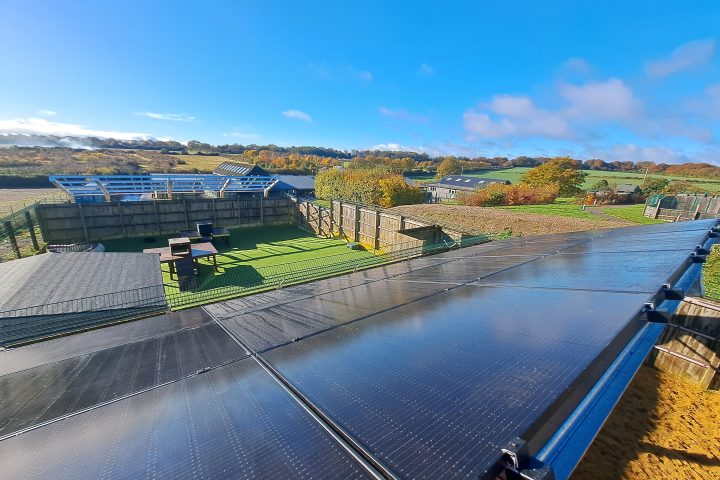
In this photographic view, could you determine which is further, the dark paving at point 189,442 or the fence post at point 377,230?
the fence post at point 377,230

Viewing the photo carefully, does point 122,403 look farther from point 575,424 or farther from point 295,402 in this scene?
point 575,424

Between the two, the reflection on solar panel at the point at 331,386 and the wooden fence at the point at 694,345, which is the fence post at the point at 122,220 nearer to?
the reflection on solar panel at the point at 331,386

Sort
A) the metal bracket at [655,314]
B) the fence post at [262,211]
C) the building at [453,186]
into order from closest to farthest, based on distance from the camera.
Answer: the metal bracket at [655,314] < the fence post at [262,211] < the building at [453,186]

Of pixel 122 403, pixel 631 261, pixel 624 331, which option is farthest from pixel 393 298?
pixel 631 261

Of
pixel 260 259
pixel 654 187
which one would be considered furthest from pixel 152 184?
pixel 654 187

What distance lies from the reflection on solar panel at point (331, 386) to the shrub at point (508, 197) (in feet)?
75.1

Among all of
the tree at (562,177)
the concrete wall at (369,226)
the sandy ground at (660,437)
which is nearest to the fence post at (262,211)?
the concrete wall at (369,226)

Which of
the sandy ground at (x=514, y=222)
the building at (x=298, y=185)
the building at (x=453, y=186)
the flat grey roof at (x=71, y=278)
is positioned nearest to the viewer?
the flat grey roof at (x=71, y=278)

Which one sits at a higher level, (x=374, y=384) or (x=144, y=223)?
(x=374, y=384)

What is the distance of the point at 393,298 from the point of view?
4656 millimetres

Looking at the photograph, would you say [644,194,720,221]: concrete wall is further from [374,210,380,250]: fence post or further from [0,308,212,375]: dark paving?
[0,308,212,375]: dark paving

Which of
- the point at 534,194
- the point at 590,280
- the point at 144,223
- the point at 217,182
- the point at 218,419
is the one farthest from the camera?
the point at 534,194

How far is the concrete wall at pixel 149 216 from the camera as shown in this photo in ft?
58.2

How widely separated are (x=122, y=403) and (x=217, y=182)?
2282 centimetres
